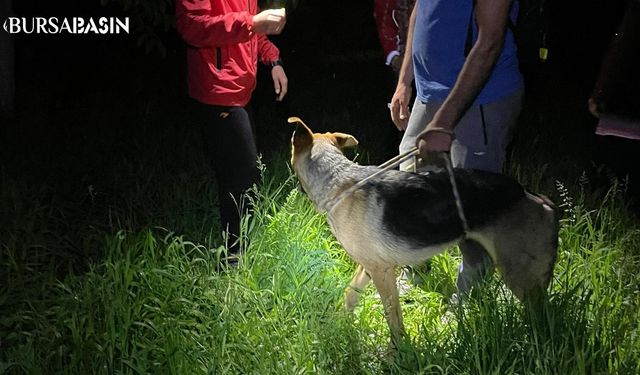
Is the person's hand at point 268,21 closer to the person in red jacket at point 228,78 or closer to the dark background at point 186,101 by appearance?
the person in red jacket at point 228,78

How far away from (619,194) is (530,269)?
172cm

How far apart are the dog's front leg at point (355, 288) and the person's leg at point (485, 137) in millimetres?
479

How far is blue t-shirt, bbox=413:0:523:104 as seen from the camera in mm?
3148

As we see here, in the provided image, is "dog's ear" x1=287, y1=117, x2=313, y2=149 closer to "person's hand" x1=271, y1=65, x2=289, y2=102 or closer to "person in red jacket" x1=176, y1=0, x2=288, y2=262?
"person in red jacket" x1=176, y1=0, x2=288, y2=262

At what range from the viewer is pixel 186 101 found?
8.88 meters

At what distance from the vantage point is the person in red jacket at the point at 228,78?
3627 millimetres

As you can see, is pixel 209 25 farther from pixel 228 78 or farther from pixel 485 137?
pixel 485 137

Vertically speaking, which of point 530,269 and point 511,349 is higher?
point 530,269

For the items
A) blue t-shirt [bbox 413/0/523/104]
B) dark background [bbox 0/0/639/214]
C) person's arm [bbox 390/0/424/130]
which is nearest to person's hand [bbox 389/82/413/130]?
person's arm [bbox 390/0/424/130]

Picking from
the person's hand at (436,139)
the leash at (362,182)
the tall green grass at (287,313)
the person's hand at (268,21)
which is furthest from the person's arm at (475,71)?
the person's hand at (268,21)

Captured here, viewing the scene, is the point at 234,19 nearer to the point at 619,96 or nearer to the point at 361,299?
the point at 361,299

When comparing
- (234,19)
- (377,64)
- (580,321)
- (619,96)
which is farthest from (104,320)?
(377,64)

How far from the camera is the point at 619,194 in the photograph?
4.47 m

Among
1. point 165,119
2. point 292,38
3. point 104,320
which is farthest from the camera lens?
point 292,38
